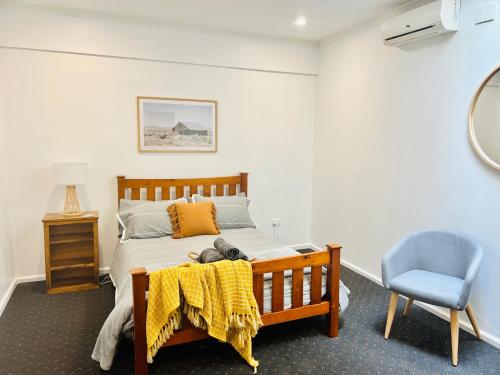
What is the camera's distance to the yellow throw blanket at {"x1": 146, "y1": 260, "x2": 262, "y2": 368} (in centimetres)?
213

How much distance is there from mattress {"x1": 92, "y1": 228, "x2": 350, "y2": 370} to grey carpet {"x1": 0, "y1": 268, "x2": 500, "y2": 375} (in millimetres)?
258

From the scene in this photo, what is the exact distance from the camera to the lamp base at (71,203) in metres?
3.59

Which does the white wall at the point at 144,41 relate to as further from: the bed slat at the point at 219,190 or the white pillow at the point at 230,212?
the white pillow at the point at 230,212

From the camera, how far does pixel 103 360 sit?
2.14 meters

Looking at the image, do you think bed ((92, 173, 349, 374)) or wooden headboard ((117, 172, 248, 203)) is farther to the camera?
wooden headboard ((117, 172, 248, 203))

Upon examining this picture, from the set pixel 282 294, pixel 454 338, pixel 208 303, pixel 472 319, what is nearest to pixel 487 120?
pixel 472 319

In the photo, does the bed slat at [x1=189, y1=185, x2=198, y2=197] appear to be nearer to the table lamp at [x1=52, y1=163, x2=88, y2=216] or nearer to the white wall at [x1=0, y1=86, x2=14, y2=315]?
the table lamp at [x1=52, y1=163, x2=88, y2=216]

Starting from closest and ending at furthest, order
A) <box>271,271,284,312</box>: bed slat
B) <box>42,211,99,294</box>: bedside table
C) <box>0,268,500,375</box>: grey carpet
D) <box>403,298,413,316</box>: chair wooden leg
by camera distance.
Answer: <box>0,268,500,375</box>: grey carpet, <box>271,271,284,312</box>: bed slat, <box>403,298,413,316</box>: chair wooden leg, <box>42,211,99,294</box>: bedside table

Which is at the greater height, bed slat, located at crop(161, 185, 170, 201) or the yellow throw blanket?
bed slat, located at crop(161, 185, 170, 201)

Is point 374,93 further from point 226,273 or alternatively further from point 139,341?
point 139,341

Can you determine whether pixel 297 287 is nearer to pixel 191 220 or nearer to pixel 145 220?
pixel 191 220

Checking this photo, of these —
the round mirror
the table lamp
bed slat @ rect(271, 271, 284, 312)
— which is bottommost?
bed slat @ rect(271, 271, 284, 312)

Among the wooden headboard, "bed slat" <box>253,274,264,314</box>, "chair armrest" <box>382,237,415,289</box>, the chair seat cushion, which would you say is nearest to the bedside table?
the wooden headboard

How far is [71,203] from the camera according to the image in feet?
11.9
